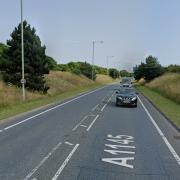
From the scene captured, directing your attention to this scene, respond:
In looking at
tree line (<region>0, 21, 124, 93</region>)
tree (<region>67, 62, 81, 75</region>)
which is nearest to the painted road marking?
tree line (<region>0, 21, 124, 93</region>)

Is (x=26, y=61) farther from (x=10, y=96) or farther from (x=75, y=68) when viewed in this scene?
Result: (x=75, y=68)

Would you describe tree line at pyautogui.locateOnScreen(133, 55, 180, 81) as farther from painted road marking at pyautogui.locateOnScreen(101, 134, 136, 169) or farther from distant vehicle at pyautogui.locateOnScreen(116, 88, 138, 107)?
painted road marking at pyautogui.locateOnScreen(101, 134, 136, 169)

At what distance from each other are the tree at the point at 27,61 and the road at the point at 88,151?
983 inches

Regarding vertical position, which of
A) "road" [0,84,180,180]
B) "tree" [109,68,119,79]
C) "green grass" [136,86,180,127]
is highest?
"tree" [109,68,119,79]

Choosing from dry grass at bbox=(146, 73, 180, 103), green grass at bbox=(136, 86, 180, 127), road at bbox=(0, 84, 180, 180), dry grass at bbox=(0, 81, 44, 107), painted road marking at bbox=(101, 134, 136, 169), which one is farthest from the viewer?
dry grass at bbox=(146, 73, 180, 103)

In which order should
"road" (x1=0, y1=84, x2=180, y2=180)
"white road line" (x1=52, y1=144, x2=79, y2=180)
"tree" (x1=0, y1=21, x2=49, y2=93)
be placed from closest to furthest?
"white road line" (x1=52, y1=144, x2=79, y2=180), "road" (x1=0, y1=84, x2=180, y2=180), "tree" (x1=0, y1=21, x2=49, y2=93)

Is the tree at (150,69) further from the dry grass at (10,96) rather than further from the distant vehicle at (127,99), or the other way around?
the distant vehicle at (127,99)

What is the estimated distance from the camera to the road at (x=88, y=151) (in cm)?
926

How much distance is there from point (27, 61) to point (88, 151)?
33.3 metres

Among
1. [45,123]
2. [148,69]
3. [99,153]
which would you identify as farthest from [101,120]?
[148,69]

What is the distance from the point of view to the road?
9258 mm

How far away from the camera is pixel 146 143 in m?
14.0

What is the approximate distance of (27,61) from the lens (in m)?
44.5

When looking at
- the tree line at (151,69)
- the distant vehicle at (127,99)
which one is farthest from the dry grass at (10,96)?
the tree line at (151,69)
